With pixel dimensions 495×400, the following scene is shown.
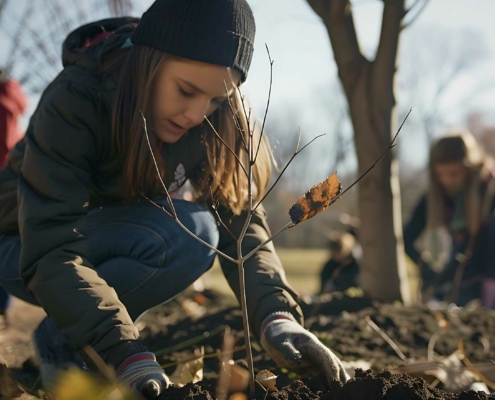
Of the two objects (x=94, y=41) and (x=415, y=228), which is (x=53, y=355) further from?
(x=415, y=228)

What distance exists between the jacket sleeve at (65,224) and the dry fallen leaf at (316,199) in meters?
0.52

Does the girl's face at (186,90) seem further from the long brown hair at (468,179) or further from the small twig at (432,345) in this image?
the long brown hair at (468,179)

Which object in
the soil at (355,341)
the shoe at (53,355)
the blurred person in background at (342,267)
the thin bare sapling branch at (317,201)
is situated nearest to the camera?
the thin bare sapling branch at (317,201)

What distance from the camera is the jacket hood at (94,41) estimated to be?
183 centimetres

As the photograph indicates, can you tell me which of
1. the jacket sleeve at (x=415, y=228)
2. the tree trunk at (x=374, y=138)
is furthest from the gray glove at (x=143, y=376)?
the jacket sleeve at (x=415, y=228)

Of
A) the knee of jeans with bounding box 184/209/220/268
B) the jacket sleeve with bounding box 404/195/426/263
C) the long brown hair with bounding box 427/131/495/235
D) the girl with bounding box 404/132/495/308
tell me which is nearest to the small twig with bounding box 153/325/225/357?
the knee of jeans with bounding box 184/209/220/268

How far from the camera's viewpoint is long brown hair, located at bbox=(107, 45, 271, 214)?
1.71 metres

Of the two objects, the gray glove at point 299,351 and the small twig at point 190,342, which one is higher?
the gray glove at point 299,351

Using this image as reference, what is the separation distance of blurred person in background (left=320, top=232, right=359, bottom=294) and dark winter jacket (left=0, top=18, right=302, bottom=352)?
4301mm

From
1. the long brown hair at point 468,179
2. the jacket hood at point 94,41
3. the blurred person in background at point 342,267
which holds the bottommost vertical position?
the blurred person in background at point 342,267

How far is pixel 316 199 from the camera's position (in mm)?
1223

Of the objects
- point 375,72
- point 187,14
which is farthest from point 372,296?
point 187,14

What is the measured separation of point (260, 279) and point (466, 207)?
3283 millimetres

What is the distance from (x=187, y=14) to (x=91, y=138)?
0.46 meters
